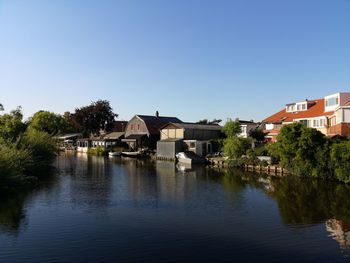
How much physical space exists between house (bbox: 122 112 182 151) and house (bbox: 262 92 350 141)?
84.7 feet

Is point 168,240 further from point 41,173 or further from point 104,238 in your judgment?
point 41,173

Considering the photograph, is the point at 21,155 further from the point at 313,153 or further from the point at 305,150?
the point at 313,153

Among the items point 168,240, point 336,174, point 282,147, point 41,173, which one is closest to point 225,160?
point 282,147

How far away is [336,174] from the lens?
3753 centimetres

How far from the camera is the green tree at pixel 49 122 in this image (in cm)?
11512

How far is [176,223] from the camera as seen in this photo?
853 inches

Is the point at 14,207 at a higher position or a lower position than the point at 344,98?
lower

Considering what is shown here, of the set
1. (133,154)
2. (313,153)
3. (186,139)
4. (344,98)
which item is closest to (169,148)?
(186,139)

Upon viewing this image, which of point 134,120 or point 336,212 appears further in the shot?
point 134,120

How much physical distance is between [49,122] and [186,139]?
202 feet

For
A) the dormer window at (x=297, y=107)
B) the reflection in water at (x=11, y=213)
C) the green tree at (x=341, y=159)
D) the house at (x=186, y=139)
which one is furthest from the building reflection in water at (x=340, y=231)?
the house at (x=186, y=139)

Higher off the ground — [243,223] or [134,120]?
[134,120]

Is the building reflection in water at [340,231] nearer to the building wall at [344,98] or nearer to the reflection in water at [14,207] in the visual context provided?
the reflection in water at [14,207]

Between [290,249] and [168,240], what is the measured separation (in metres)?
5.63
